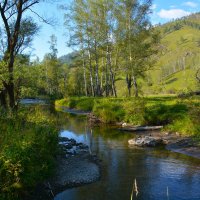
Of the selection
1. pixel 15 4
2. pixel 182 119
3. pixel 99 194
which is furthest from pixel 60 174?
pixel 182 119

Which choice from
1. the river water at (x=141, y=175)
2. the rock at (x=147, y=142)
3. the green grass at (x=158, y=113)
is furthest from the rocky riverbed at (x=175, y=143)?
the green grass at (x=158, y=113)

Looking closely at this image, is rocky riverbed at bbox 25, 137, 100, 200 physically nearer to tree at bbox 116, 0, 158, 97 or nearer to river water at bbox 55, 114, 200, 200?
river water at bbox 55, 114, 200, 200

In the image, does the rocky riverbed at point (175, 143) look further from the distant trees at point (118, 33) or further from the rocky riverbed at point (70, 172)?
the distant trees at point (118, 33)

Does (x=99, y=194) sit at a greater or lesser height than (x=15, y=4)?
lesser

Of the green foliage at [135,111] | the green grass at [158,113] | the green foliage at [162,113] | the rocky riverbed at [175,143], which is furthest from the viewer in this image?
the green foliage at [135,111]

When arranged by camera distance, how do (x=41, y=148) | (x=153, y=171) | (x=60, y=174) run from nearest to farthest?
(x=41, y=148) < (x=60, y=174) < (x=153, y=171)

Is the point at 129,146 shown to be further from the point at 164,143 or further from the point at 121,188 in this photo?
the point at 121,188

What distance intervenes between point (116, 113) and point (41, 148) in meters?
24.5

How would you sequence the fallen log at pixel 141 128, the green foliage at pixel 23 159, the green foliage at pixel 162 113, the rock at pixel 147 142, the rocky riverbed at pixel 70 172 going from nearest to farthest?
the green foliage at pixel 23 159, the rocky riverbed at pixel 70 172, the rock at pixel 147 142, the fallen log at pixel 141 128, the green foliage at pixel 162 113

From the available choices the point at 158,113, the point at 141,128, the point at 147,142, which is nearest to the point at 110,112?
the point at 158,113

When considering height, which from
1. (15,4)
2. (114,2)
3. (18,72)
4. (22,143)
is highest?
(114,2)

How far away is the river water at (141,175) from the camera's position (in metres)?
14.1

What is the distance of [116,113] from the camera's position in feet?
125

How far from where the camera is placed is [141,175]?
55.6ft
